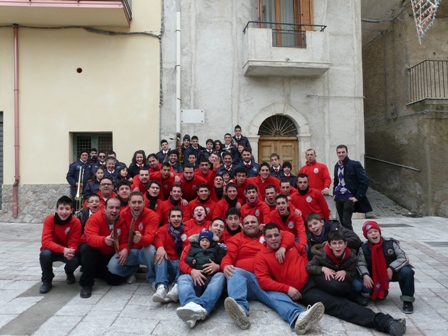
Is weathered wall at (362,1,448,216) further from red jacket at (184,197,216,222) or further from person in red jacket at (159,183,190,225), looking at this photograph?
person in red jacket at (159,183,190,225)

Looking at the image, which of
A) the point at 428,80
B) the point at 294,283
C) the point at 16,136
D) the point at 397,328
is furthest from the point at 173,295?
the point at 428,80

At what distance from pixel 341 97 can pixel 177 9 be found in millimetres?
5338

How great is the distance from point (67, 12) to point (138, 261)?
8046mm

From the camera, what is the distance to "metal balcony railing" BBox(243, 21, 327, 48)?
37.4 feet

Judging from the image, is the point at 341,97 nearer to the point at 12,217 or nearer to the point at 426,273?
the point at 426,273

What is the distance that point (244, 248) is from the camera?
473 centimetres

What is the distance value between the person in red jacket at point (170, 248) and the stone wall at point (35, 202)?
6.90 m

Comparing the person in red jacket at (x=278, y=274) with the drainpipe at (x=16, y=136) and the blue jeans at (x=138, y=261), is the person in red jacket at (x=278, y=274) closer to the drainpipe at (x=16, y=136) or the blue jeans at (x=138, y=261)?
the blue jeans at (x=138, y=261)

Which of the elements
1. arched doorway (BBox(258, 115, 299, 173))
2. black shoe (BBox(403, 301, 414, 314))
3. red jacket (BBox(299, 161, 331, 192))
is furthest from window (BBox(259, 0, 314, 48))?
black shoe (BBox(403, 301, 414, 314))

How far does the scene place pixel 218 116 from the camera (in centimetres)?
1134

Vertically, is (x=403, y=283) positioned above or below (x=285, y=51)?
below

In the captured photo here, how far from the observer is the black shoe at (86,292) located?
→ 189 inches

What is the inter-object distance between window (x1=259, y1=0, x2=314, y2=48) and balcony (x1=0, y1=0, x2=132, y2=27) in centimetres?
393

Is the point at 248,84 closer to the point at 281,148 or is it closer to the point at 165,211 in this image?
the point at 281,148
